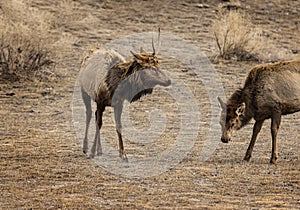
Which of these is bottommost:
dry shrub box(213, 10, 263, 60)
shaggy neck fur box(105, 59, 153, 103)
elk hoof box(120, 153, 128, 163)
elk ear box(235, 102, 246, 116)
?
elk hoof box(120, 153, 128, 163)

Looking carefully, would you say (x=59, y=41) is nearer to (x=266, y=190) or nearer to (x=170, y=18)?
(x=170, y=18)

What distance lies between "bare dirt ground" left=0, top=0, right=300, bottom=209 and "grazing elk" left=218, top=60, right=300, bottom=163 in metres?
0.57

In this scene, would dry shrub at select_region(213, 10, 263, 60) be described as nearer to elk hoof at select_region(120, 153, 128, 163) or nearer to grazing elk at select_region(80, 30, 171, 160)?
grazing elk at select_region(80, 30, 171, 160)

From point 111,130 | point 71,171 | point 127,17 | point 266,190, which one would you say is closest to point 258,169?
point 266,190

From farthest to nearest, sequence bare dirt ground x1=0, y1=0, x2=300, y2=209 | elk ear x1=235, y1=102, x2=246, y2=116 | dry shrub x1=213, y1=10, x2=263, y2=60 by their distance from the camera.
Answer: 1. dry shrub x1=213, y1=10, x2=263, y2=60
2. elk ear x1=235, y1=102, x2=246, y2=116
3. bare dirt ground x1=0, y1=0, x2=300, y2=209

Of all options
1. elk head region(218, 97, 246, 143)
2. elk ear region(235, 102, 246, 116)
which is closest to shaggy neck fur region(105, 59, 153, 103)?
elk head region(218, 97, 246, 143)

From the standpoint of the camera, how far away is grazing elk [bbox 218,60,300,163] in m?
11.6

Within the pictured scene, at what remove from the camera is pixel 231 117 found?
11711mm

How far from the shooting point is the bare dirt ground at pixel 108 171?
31.0 feet

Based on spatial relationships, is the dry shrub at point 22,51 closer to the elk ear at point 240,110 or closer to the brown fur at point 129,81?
the brown fur at point 129,81

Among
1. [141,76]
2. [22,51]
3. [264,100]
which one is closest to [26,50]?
[22,51]

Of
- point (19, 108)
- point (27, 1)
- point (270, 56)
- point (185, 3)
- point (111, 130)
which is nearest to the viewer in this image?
point (111, 130)

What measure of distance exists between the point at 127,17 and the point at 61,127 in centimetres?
1140

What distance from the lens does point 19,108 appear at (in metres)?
16.2
